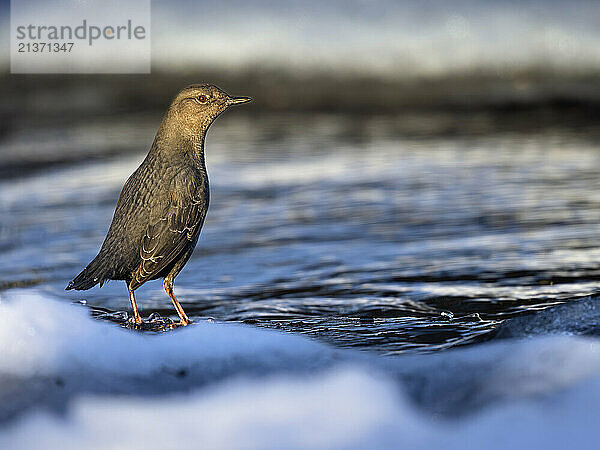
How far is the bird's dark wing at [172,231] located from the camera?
4277 millimetres

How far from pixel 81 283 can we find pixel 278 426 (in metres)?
1.67

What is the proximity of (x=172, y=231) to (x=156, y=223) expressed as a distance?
80 millimetres

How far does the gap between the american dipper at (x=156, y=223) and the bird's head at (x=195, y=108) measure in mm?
78

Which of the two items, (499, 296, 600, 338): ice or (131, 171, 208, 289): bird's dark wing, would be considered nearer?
(499, 296, 600, 338): ice

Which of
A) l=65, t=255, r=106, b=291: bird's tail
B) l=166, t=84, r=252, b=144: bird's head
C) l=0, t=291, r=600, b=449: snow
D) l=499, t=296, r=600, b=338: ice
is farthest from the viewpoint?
l=166, t=84, r=252, b=144: bird's head

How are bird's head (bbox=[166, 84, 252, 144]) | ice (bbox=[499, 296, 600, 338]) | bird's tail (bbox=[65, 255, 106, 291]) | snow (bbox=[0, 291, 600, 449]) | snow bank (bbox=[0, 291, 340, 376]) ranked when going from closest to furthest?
snow (bbox=[0, 291, 600, 449]), snow bank (bbox=[0, 291, 340, 376]), ice (bbox=[499, 296, 600, 338]), bird's tail (bbox=[65, 255, 106, 291]), bird's head (bbox=[166, 84, 252, 144])

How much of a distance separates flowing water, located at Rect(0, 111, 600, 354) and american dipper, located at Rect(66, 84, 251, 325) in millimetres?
218

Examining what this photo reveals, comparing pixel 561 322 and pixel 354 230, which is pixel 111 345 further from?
pixel 354 230

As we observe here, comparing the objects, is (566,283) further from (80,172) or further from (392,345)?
(80,172)

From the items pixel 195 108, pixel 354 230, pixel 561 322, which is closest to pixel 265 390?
pixel 561 322

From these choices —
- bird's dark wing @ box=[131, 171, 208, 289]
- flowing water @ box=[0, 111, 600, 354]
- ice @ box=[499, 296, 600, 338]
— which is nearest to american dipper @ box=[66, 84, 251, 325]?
bird's dark wing @ box=[131, 171, 208, 289]

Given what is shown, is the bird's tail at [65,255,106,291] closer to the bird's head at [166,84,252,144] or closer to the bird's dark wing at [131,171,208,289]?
the bird's dark wing at [131,171,208,289]

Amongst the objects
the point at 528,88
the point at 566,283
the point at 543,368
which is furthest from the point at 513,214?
the point at 528,88

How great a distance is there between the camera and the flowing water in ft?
15.3
